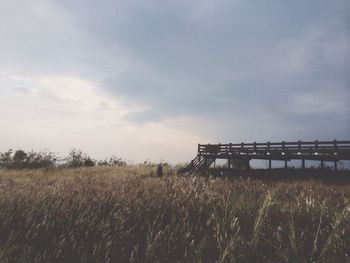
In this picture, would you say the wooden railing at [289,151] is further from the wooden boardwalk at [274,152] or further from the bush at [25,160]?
the bush at [25,160]

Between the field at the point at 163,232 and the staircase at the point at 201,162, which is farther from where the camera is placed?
the staircase at the point at 201,162

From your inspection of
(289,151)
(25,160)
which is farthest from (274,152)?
(25,160)

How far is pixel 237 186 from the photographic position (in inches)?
355

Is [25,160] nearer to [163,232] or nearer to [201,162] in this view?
[201,162]

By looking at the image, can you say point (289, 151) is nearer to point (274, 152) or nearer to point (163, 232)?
point (274, 152)

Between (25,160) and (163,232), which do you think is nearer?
(163,232)

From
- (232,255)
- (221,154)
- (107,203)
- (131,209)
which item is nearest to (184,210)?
(131,209)

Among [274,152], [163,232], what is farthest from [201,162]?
Answer: [163,232]

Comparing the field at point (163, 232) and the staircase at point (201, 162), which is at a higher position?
the staircase at point (201, 162)

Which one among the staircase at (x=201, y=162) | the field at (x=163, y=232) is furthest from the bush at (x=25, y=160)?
A: the field at (x=163, y=232)

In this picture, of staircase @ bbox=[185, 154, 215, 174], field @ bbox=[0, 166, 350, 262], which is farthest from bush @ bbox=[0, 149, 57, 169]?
field @ bbox=[0, 166, 350, 262]

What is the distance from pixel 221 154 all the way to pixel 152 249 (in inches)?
1076

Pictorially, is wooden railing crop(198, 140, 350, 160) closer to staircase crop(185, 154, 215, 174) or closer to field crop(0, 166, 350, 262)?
staircase crop(185, 154, 215, 174)

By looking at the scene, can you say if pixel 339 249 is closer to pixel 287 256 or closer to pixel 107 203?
pixel 287 256
